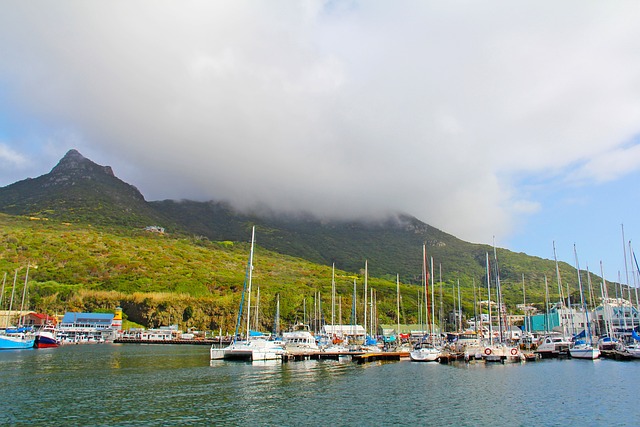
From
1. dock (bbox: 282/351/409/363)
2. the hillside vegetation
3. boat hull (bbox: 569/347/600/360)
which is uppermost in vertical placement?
the hillside vegetation

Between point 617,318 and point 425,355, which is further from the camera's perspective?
point 617,318

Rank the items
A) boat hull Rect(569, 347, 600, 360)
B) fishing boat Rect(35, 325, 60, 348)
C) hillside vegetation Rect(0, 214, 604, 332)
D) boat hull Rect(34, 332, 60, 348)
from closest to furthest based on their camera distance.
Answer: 1. boat hull Rect(569, 347, 600, 360)
2. boat hull Rect(34, 332, 60, 348)
3. fishing boat Rect(35, 325, 60, 348)
4. hillside vegetation Rect(0, 214, 604, 332)

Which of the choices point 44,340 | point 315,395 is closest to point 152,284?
point 44,340

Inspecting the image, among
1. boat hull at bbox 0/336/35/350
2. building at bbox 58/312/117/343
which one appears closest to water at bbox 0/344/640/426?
boat hull at bbox 0/336/35/350

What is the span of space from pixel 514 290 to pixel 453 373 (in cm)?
16104

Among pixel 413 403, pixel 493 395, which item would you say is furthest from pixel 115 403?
pixel 493 395

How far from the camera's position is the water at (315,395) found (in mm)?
28094

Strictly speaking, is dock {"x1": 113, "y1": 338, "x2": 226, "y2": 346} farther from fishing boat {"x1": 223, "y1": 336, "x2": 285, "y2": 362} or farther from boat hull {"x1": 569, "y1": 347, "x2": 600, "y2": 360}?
boat hull {"x1": 569, "y1": 347, "x2": 600, "y2": 360}

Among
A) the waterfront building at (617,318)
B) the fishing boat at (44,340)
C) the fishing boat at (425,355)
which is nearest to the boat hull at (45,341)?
the fishing boat at (44,340)

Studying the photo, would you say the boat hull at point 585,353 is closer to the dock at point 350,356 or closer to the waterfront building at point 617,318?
the dock at point 350,356

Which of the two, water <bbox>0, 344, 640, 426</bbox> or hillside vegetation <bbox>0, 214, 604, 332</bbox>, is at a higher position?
hillside vegetation <bbox>0, 214, 604, 332</bbox>

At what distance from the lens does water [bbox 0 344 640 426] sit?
2809cm

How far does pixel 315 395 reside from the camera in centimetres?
3628

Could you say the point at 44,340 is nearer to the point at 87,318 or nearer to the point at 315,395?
the point at 87,318
